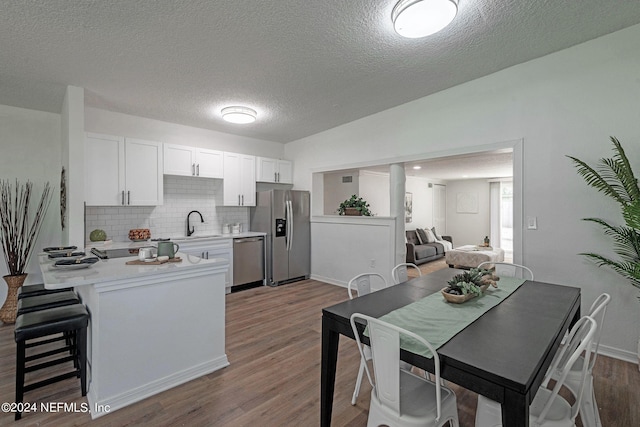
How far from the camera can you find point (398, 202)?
14.1 feet

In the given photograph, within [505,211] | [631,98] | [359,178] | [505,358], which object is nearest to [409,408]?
[505,358]

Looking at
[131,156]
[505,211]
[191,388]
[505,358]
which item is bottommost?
[191,388]

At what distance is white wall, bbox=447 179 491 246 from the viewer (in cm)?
887

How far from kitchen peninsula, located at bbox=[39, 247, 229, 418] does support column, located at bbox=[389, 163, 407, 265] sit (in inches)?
105

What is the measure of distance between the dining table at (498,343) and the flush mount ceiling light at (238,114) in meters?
2.92

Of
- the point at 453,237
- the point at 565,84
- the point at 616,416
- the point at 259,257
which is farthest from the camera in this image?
the point at 453,237

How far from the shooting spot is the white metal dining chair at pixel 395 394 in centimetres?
125

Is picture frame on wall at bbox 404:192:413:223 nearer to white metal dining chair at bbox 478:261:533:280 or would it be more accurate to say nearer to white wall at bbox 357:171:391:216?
white wall at bbox 357:171:391:216

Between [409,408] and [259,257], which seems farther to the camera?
[259,257]

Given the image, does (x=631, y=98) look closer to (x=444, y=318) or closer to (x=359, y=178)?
(x=444, y=318)

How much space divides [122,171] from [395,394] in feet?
13.7

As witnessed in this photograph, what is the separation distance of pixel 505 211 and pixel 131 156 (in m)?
9.12

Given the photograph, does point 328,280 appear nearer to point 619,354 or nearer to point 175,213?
point 175,213

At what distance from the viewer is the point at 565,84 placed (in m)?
2.72
